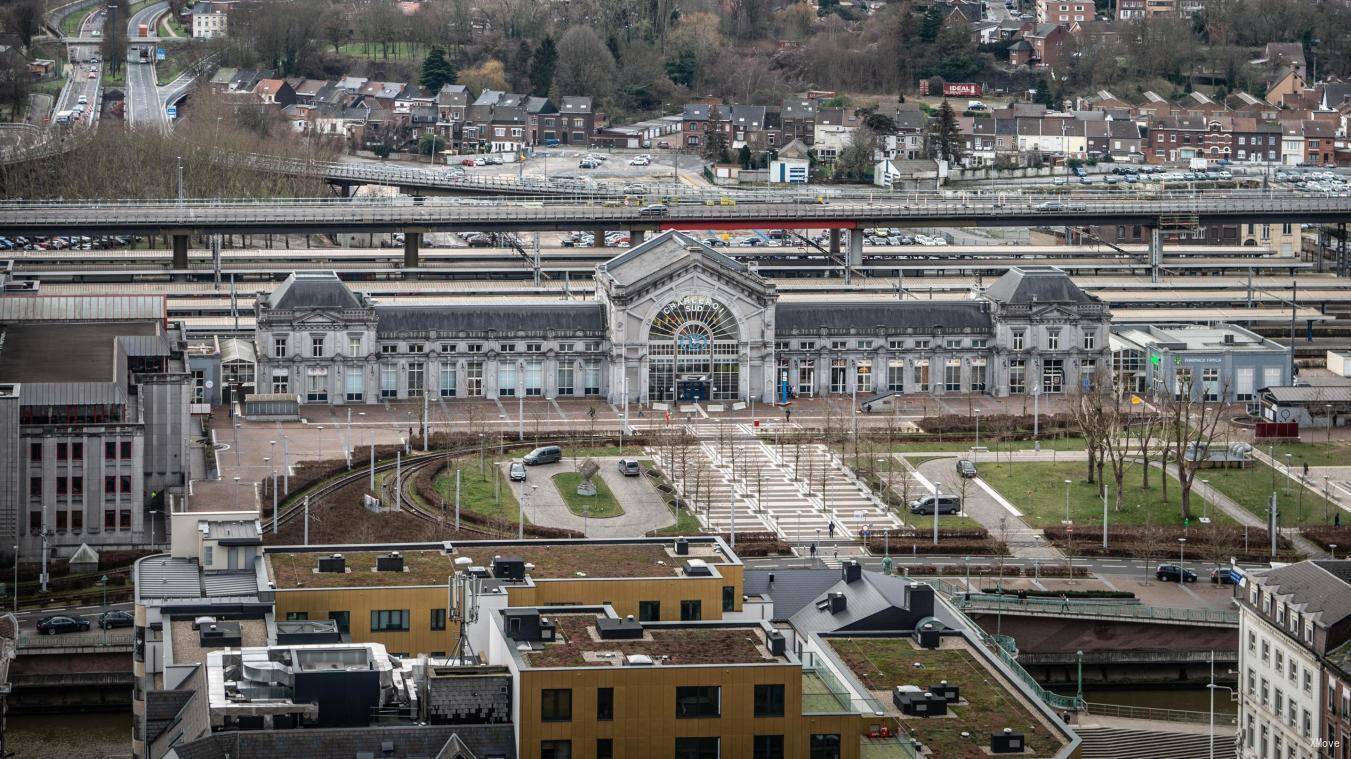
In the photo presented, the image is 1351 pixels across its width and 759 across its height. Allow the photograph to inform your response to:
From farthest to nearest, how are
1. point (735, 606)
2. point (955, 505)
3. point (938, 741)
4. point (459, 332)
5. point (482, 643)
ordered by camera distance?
point (459, 332)
point (955, 505)
point (735, 606)
point (482, 643)
point (938, 741)

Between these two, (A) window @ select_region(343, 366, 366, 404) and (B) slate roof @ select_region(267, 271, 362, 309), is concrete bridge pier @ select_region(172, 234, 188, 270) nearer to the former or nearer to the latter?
(B) slate roof @ select_region(267, 271, 362, 309)

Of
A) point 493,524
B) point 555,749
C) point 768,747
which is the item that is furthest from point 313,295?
point 768,747

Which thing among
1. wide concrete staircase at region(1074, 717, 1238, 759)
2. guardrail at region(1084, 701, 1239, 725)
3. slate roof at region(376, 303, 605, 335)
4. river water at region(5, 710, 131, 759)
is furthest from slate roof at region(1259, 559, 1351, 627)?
slate roof at region(376, 303, 605, 335)

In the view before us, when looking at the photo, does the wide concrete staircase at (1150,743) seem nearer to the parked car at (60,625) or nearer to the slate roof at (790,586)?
the slate roof at (790,586)

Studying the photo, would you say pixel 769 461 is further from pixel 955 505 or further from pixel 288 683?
pixel 288 683

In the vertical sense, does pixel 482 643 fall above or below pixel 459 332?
below

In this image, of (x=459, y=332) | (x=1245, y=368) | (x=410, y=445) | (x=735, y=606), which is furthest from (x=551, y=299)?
(x=735, y=606)

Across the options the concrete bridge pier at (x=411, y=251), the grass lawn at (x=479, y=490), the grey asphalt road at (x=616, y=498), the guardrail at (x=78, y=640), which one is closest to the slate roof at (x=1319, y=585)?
the grey asphalt road at (x=616, y=498)
